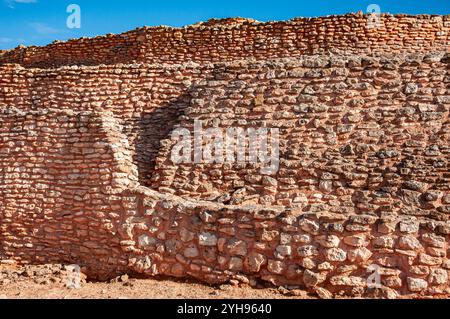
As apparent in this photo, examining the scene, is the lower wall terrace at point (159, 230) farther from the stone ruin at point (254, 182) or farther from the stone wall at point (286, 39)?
the stone wall at point (286, 39)

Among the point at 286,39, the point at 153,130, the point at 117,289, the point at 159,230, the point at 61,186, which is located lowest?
the point at 117,289

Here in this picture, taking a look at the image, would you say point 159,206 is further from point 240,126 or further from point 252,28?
point 252,28

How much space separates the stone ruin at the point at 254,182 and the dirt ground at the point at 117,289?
0.17 metres

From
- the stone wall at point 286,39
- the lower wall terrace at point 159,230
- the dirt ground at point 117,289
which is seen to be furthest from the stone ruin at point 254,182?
the stone wall at point 286,39

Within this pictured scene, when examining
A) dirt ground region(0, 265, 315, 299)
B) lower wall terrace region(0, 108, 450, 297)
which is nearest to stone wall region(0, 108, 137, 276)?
lower wall terrace region(0, 108, 450, 297)

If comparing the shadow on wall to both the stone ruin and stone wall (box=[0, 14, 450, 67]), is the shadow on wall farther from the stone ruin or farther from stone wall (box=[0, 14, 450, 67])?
stone wall (box=[0, 14, 450, 67])

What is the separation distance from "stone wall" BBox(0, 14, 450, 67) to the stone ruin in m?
3.66

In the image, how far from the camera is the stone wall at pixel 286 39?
40.3 ft

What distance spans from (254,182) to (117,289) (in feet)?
9.00

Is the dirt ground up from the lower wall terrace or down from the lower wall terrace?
down

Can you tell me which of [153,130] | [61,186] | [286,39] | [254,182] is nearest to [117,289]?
[61,186]

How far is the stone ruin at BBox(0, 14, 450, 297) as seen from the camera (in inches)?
210

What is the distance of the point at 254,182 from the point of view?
7238 mm

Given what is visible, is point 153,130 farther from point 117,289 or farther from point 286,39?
point 286,39
